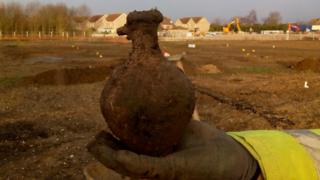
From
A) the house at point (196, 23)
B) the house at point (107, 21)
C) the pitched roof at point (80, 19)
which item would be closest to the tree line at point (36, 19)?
the pitched roof at point (80, 19)

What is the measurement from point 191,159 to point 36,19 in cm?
6359

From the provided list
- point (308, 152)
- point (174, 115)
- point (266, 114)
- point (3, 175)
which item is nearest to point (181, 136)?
point (174, 115)

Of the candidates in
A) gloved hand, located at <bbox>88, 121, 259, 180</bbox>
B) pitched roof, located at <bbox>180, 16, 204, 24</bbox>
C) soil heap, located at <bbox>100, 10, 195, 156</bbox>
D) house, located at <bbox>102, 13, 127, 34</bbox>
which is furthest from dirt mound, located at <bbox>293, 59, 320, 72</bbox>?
pitched roof, located at <bbox>180, 16, 204, 24</bbox>

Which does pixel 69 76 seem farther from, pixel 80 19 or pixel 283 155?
pixel 80 19

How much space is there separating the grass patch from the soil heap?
1367 centimetres

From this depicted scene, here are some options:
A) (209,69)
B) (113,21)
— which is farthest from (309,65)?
(113,21)

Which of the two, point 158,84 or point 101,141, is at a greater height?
point 158,84

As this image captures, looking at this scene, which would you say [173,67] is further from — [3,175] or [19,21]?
[19,21]

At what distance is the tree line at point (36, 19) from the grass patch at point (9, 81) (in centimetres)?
4464

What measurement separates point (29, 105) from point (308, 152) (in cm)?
992

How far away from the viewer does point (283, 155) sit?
7.66 feet

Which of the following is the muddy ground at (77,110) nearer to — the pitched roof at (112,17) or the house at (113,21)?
Answer: the house at (113,21)

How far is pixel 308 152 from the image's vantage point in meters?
2.44

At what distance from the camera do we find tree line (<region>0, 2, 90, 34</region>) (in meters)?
59.8
